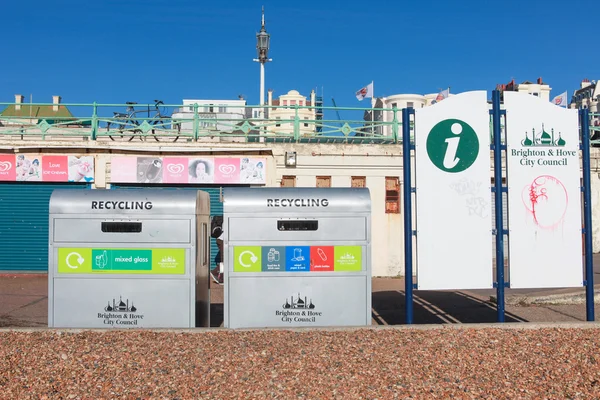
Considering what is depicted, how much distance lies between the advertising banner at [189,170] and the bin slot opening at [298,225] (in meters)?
7.38

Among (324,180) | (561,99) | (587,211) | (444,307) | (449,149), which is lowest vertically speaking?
(444,307)

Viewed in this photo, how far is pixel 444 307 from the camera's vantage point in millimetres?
9656

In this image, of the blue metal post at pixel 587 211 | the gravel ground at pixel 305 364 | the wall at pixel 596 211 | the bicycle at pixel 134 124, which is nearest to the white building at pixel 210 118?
the bicycle at pixel 134 124

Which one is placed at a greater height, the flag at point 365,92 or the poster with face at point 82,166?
the flag at point 365,92

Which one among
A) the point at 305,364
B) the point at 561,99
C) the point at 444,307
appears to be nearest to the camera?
the point at 305,364

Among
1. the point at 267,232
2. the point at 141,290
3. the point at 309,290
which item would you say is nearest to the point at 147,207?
the point at 141,290

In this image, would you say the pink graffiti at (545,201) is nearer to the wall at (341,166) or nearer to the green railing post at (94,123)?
the wall at (341,166)

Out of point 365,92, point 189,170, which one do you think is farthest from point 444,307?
point 365,92

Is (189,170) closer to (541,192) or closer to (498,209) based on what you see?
(498,209)

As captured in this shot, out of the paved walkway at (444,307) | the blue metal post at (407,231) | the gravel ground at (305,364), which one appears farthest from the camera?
the paved walkway at (444,307)

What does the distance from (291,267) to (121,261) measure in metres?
1.96

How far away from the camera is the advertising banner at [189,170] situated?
14.0m

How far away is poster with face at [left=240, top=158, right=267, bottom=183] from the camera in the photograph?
1411 centimetres

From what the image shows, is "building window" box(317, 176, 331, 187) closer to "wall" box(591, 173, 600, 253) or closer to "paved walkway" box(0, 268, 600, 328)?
"paved walkway" box(0, 268, 600, 328)
